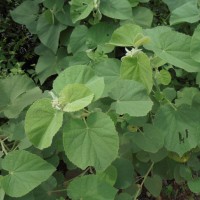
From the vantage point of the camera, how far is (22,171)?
1213mm

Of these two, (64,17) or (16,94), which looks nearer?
(16,94)

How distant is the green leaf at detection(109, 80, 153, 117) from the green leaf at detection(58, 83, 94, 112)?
0.13m

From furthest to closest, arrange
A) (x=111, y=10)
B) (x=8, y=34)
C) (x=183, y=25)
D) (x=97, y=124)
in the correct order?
(x=8, y=34)
(x=183, y=25)
(x=111, y=10)
(x=97, y=124)

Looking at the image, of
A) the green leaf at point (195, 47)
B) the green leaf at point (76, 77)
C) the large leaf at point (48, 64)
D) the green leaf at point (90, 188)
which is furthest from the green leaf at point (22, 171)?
the large leaf at point (48, 64)

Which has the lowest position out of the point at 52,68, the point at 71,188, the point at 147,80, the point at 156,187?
the point at 156,187

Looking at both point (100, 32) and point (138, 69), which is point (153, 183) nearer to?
point (138, 69)

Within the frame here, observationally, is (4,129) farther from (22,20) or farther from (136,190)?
(22,20)

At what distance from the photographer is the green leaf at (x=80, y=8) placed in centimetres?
172

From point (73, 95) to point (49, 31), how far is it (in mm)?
840

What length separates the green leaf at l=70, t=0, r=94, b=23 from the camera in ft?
5.64

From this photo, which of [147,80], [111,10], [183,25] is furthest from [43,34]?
[147,80]

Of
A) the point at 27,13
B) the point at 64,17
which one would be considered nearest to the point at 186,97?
the point at 64,17

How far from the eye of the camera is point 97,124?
1184 millimetres

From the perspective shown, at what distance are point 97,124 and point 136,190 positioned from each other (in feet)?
1.74
